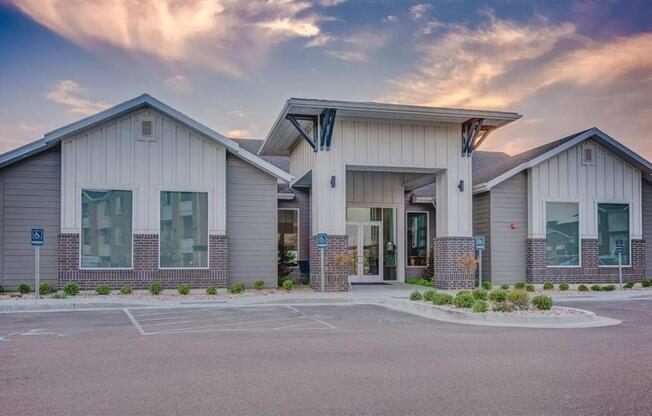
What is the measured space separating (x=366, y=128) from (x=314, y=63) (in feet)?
11.5

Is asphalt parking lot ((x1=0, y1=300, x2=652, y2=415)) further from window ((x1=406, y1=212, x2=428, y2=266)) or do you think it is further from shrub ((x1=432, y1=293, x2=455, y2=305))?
window ((x1=406, y1=212, x2=428, y2=266))

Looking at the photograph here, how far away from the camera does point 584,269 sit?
72.1 ft

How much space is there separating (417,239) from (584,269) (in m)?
6.30

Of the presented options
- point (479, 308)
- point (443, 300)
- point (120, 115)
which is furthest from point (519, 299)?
point (120, 115)

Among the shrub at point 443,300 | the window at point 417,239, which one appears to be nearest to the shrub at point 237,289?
the shrub at point 443,300

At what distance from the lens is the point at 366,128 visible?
64.6 ft

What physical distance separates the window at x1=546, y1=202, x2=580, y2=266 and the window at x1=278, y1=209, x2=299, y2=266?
9.13 meters

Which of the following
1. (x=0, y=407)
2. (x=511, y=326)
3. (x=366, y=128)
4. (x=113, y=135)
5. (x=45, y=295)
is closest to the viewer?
(x=0, y=407)

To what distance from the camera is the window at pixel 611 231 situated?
2231 cm

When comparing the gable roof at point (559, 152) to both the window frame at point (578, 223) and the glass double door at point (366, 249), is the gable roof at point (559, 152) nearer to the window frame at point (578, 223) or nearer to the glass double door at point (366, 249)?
the window frame at point (578, 223)

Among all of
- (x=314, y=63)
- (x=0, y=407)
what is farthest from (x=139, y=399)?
(x=314, y=63)

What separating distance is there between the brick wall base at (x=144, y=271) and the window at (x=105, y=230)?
0.22m

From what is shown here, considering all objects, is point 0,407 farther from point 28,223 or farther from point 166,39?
point 166,39

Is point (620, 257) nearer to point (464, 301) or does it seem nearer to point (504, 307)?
point (464, 301)
